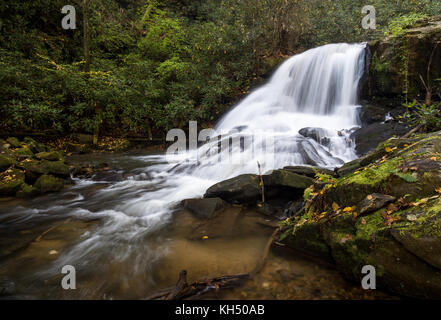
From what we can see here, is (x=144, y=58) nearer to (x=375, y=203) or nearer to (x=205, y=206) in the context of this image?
(x=205, y=206)

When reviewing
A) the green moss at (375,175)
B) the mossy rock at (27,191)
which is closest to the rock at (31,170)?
the mossy rock at (27,191)

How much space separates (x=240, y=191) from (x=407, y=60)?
23.1 feet

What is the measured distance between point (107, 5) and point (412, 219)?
1811 centimetres

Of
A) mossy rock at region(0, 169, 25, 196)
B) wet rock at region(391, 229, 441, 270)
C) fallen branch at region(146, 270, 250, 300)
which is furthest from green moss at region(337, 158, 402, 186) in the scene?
mossy rock at region(0, 169, 25, 196)

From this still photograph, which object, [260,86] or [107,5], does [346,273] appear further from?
[107,5]

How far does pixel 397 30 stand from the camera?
24.5ft

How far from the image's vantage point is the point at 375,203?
7.81 ft

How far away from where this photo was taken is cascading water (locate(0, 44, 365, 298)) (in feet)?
11.2

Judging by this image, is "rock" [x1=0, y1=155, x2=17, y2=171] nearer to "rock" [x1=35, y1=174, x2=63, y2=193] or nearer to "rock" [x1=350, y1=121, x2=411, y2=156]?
"rock" [x1=35, y1=174, x2=63, y2=193]

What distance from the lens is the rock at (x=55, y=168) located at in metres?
5.70

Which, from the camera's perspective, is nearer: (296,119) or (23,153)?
(23,153)

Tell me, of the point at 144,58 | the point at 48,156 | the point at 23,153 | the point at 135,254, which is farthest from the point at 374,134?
the point at 144,58

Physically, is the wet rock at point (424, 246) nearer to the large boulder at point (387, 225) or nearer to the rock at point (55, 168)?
the large boulder at point (387, 225)

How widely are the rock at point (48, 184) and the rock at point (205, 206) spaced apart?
133 inches
